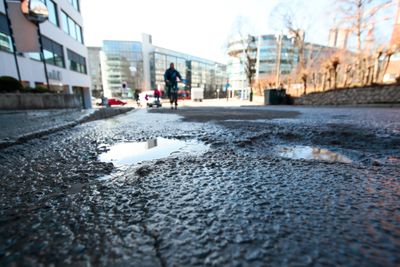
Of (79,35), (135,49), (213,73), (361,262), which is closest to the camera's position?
(361,262)

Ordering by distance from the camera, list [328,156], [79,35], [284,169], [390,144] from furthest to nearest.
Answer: [79,35]
[390,144]
[328,156]
[284,169]

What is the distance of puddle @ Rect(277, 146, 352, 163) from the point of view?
1749mm

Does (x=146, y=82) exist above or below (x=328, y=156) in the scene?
above

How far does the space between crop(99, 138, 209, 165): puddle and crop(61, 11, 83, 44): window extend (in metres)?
23.6

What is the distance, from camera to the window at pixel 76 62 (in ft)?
70.0

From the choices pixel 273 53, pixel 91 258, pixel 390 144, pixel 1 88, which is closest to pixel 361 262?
pixel 91 258

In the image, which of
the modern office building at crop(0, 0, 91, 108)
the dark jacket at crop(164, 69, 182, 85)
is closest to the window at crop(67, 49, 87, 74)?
the modern office building at crop(0, 0, 91, 108)

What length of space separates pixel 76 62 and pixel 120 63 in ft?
154

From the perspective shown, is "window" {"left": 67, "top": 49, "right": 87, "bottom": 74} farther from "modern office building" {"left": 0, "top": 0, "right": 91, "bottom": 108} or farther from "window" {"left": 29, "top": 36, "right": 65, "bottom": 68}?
"window" {"left": 29, "top": 36, "right": 65, "bottom": 68}

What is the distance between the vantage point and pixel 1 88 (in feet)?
22.6

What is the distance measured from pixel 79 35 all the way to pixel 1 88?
2133 centimetres

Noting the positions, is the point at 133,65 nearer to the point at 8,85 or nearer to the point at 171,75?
the point at 171,75

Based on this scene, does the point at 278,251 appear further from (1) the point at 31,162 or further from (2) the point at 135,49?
(2) the point at 135,49

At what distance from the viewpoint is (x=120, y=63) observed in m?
66.2
